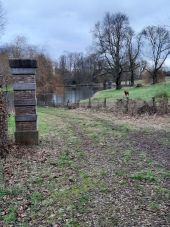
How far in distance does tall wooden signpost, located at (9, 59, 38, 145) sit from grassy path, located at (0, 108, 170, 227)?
571 mm

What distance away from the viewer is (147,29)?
73.4 m

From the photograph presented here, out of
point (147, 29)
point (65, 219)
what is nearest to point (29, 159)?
point (65, 219)

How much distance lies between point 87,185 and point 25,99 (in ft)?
16.7

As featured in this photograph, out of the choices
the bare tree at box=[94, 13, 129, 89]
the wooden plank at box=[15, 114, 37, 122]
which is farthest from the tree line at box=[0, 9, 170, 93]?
the wooden plank at box=[15, 114, 37, 122]

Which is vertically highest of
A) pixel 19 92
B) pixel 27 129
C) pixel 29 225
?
pixel 19 92

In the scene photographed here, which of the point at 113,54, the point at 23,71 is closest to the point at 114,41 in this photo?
the point at 113,54

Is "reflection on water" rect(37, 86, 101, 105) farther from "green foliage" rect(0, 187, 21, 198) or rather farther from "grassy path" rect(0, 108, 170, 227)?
"green foliage" rect(0, 187, 21, 198)

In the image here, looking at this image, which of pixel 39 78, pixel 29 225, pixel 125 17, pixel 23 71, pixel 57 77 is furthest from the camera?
pixel 125 17

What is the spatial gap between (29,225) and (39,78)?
1889 inches

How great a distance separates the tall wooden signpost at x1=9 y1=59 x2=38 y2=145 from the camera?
1139 cm

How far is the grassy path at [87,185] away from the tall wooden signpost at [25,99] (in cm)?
57

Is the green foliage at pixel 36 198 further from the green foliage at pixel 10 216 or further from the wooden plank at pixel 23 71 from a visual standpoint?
the wooden plank at pixel 23 71

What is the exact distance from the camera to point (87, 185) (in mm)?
7117

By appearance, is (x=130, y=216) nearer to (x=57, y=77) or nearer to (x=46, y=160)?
(x=46, y=160)
